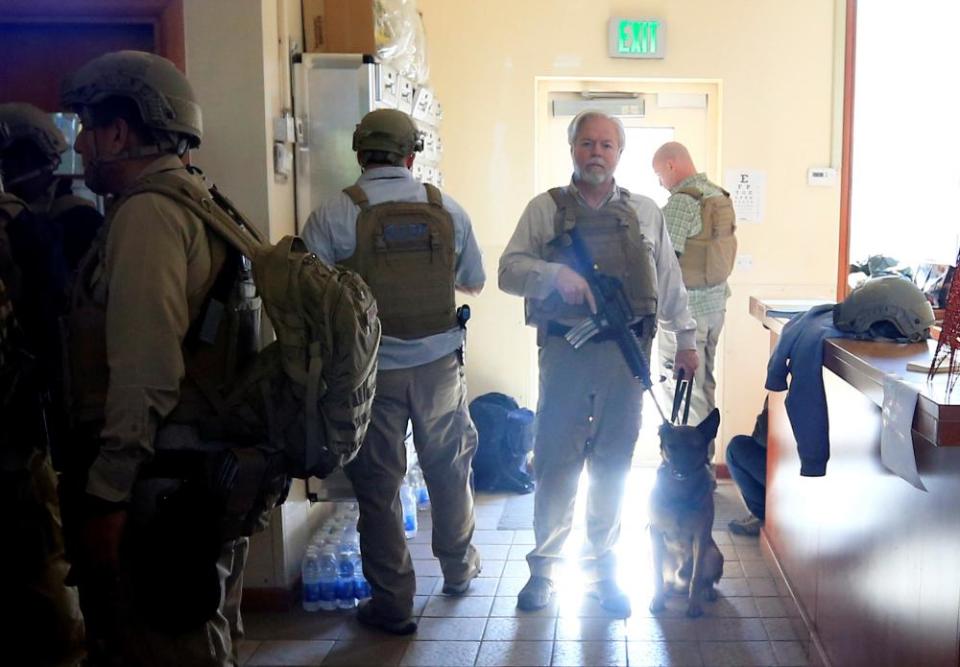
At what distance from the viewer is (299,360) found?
6.11 feet

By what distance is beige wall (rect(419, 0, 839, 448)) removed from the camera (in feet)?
15.4

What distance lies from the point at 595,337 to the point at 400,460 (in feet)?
2.40

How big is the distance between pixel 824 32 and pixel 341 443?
3.83 m

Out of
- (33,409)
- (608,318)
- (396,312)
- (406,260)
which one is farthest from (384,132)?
(33,409)

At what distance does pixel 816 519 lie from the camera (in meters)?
2.71

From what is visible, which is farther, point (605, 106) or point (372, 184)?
point (605, 106)

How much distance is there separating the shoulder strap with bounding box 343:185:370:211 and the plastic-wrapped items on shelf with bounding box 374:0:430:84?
0.82m

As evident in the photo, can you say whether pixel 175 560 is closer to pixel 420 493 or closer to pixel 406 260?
pixel 406 260

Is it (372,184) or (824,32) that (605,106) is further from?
(372,184)

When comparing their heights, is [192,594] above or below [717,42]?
below

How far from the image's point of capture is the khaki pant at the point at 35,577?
2.23 meters

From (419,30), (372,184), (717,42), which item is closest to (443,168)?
(419,30)

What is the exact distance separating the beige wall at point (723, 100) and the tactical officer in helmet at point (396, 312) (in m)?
1.87

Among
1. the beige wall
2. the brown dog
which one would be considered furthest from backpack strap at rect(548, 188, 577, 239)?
the beige wall
